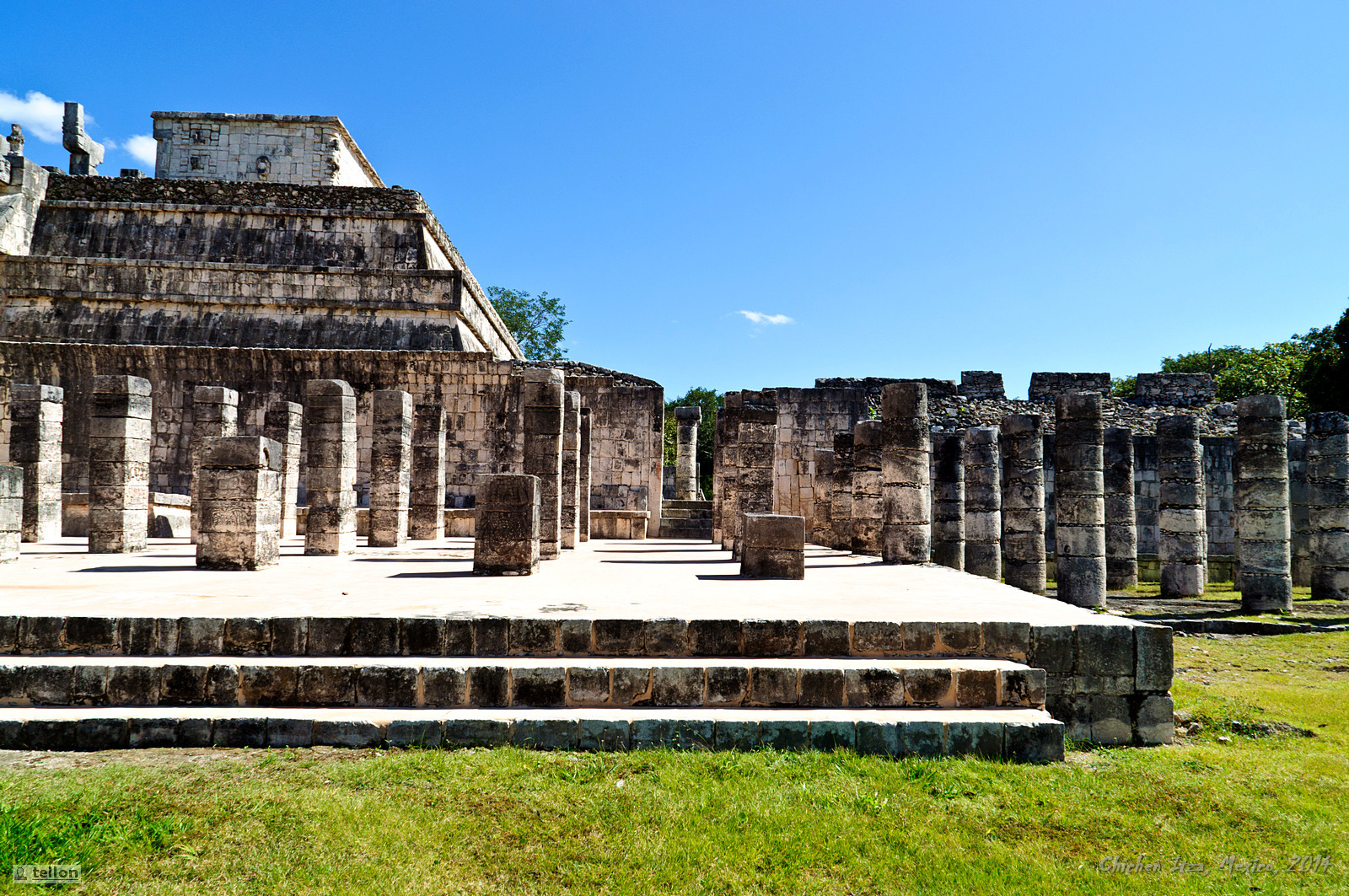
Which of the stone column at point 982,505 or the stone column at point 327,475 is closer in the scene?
the stone column at point 327,475

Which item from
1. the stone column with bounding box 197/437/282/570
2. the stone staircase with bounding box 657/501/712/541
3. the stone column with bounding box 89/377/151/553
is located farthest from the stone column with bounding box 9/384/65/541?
the stone staircase with bounding box 657/501/712/541

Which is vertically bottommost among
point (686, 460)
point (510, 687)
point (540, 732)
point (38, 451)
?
point (540, 732)

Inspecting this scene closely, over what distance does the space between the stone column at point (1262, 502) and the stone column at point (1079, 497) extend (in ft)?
7.10

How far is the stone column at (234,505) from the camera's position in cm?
903

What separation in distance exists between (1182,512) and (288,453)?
15767 mm

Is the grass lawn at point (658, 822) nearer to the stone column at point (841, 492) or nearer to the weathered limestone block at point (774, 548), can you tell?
the weathered limestone block at point (774, 548)

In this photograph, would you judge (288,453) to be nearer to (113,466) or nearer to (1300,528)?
(113,466)

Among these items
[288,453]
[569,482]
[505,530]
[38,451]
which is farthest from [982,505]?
[38,451]

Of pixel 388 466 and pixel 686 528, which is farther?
pixel 686 528

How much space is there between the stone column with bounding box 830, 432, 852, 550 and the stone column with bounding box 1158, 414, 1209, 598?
18.4 feet

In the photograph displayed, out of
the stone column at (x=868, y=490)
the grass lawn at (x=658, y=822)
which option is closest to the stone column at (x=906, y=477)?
the stone column at (x=868, y=490)

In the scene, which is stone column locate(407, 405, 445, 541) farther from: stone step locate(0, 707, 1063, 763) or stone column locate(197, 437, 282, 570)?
stone step locate(0, 707, 1063, 763)

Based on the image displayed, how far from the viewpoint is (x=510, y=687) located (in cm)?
526

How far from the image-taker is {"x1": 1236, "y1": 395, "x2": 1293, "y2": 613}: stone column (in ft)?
40.0
